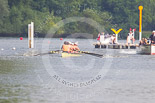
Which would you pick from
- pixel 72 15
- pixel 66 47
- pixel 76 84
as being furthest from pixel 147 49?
pixel 72 15

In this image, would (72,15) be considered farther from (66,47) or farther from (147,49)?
(66,47)

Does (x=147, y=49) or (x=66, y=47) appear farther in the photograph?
(x=147, y=49)

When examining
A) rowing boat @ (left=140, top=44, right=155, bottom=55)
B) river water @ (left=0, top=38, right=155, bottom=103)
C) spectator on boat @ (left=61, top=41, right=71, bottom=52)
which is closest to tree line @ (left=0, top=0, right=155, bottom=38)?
rowing boat @ (left=140, top=44, right=155, bottom=55)

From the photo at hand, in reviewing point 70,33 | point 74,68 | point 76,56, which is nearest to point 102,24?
point 70,33

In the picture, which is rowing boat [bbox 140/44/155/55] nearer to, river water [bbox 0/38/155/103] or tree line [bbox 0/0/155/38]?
river water [bbox 0/38/155/103]

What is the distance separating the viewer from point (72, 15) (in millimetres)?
142500

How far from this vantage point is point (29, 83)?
2562cm

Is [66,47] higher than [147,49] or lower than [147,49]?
higher

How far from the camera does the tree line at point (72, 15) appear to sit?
13038 centimetres

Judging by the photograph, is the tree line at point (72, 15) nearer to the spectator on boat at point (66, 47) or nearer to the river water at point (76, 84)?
the spectator on boat at point (66, 47)

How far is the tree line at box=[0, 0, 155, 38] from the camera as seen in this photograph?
428ft

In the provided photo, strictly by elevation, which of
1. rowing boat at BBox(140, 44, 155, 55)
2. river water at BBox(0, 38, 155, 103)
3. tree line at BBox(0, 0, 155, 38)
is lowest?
river water at BBox(0, 38, 155, 103)

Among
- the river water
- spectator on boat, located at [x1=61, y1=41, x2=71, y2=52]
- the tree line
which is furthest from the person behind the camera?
the tree line

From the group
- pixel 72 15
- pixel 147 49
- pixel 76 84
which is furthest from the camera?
pixel 72 15
